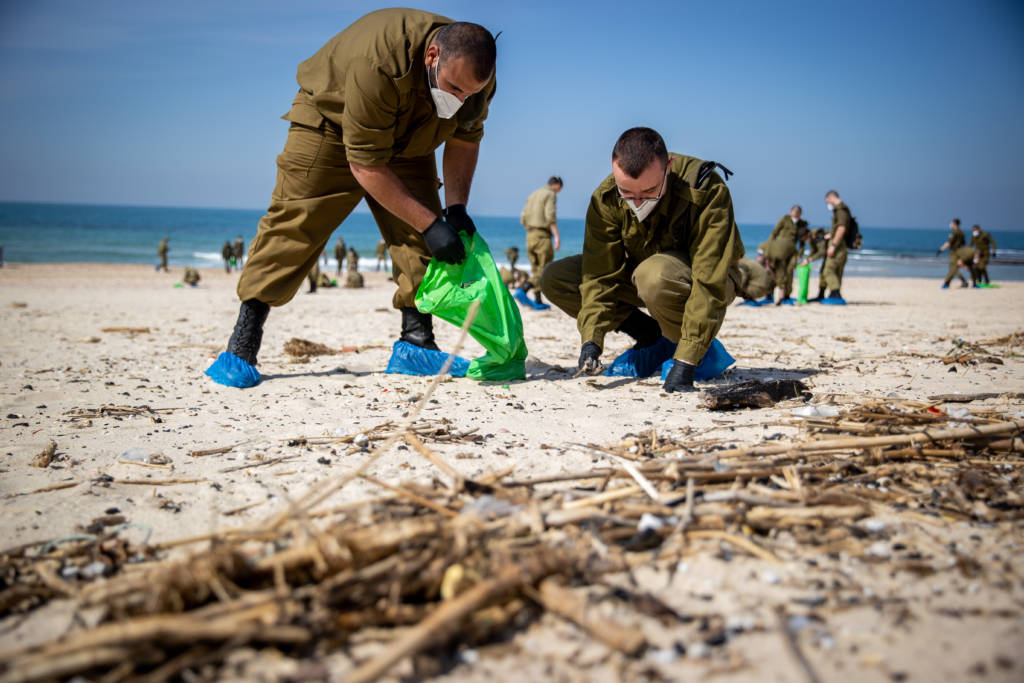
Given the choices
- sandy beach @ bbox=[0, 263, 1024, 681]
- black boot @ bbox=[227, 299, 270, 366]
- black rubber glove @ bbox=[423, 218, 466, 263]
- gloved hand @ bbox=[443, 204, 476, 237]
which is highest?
gloved hand @ bbox=[443, 204, 476, 237]

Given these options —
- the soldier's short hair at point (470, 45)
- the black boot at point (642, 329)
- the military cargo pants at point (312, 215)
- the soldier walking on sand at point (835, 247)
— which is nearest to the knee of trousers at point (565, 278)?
the black boot at point (642, 329)

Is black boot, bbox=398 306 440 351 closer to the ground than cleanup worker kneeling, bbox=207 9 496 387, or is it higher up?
closer to the ground

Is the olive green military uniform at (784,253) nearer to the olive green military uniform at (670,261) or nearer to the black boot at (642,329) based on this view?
the black boot at (642,329)

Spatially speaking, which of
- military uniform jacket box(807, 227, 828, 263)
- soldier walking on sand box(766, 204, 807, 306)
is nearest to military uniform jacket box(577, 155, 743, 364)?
soldier walking on sand box(766, 204, 807, 306)

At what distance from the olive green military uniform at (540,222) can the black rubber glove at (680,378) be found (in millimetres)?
6174

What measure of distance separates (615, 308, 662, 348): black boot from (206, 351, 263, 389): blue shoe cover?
219 centimetres

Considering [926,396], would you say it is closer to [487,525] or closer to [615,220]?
[615,220]

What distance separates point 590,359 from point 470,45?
1.73 m

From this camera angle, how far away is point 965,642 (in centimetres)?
125

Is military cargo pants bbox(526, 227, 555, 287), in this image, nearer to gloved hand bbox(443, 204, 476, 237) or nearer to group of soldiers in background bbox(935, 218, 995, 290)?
gloved hand bbox(443, 204, 476, 237)

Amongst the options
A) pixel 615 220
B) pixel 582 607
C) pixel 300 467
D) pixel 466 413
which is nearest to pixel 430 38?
pixel 615 220

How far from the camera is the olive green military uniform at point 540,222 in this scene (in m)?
9.52

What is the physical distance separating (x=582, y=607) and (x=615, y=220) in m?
2.63

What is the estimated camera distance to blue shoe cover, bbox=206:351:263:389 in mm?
3580
